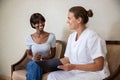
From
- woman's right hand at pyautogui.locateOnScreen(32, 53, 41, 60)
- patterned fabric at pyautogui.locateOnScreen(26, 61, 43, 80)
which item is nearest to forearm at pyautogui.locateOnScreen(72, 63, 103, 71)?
patterned fabric at pyautogui.locateOnScreen(26, 61, 43, 80)

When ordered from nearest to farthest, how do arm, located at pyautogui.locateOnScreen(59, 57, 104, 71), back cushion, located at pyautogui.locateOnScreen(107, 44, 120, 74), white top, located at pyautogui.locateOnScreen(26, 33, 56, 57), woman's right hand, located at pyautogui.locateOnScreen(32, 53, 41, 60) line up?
arm, located at pyautogui.locateOnScreen(59, 57, 104, 71) → back cushion, located at pyautogui.locateOnScreen(107, 44, 120, 74) → woman's right hand, located at pyautogui.locateOnScreen(32, 53, 41, 60) → white top, located at pyautogui.locateOnScreen(26, 33, 56, 57)

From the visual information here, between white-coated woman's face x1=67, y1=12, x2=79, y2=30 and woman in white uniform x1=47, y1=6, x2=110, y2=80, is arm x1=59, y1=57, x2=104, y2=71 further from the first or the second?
white-coated woman's face x1=67, y1=12, x2=79, y2=30

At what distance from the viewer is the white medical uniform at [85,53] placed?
209 centimetres

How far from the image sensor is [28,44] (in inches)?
117

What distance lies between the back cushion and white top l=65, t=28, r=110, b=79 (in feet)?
1.07

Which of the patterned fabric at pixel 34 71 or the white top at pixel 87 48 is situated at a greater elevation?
the white top at pixel 87 48

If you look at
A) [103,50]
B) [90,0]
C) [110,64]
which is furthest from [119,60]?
[90,0]

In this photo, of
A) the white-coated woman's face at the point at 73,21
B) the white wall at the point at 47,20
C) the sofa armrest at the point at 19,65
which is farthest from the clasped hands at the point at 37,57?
the white-coated woman's face at the point at 73,21

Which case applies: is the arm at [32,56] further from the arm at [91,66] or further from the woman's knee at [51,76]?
the arm at [91,66]

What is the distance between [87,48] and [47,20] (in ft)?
4.61

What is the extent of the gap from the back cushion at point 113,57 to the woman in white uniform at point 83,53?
1.06ft

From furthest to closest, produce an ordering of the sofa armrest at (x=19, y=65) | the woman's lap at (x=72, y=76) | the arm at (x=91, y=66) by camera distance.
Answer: the sofa armrest at (x=19, y=65) → the woman's lap at (x=72, y=76) → the arm at (x=91, y=66)

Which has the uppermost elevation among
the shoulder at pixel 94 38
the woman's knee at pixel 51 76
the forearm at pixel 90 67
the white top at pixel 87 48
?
the shoulder at pixel 94 38

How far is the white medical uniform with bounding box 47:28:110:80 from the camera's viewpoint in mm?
2086
